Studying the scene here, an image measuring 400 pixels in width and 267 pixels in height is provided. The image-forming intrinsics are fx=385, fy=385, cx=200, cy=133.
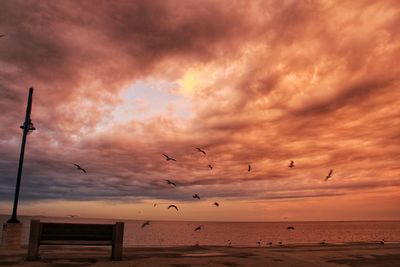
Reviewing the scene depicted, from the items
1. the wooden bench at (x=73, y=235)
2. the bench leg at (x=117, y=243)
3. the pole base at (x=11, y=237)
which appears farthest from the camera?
the pole base at (x=11, y=237)

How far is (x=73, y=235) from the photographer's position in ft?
40.9

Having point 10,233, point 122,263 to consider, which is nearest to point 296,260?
point 122,263

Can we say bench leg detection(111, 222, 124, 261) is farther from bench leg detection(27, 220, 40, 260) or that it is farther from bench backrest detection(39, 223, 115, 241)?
bench leg detection(27, 220, 40, 260)

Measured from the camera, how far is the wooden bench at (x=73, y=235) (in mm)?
12227

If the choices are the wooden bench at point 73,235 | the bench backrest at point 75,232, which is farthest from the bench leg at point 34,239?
the bench backrest at point 75,232

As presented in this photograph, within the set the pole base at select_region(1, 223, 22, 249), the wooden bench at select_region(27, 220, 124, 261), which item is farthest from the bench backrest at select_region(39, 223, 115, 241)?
the pole base at select_region(1, 223, 22, 249)

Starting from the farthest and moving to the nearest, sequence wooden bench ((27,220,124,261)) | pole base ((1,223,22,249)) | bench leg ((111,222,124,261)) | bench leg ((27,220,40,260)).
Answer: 1. pole base ((1,223,22,249))
2. bench leg ((111,222,124,261))
3. wooden bench ((27,220,124,261))
4. bench leg ((27,220,40,260))

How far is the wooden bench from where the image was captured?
40.1 feet

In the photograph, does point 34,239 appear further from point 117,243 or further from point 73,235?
point 117,243

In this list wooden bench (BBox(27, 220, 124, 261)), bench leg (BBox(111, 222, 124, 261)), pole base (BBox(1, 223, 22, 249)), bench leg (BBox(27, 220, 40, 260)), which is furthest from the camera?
pole base (BBox(1, 223, 22, 249))

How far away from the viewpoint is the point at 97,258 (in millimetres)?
13438

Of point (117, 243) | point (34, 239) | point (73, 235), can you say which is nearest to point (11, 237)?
point (34, 239)

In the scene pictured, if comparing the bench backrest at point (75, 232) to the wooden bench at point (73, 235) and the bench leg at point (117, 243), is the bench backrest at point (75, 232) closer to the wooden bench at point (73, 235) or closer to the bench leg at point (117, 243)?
the wooden bench at point (73, 235)

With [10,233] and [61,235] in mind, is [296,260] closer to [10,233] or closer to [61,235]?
[61,235]
